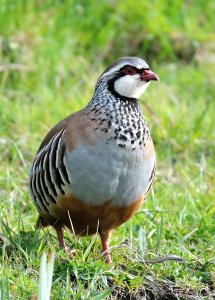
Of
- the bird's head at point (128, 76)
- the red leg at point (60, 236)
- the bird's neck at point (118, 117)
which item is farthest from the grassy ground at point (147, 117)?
the bird's head at point (128, 76)

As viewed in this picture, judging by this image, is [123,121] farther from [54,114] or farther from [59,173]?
[54,114]

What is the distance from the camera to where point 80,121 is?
4.00 meters

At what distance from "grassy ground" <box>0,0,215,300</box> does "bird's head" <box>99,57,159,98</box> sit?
606mm

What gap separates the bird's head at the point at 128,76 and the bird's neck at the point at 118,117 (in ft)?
0.11

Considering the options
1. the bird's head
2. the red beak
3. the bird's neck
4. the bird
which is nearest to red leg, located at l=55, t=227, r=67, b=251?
the bird

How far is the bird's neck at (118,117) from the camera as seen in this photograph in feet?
12.9

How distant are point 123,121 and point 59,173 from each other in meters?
0.36

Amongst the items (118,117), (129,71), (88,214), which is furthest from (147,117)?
(88,214)

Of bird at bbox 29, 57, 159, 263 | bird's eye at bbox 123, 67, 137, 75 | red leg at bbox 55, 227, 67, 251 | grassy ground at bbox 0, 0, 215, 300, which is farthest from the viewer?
bird's eye at bbox 123, 67, 137, 75

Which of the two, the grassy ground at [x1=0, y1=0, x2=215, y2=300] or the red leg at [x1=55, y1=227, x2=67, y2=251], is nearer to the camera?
the grassy ground at [x1=0, y1=0, x2=215, y2=300]

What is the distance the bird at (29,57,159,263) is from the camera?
386cm

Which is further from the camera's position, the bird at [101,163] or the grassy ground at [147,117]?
the bird at [101,163]

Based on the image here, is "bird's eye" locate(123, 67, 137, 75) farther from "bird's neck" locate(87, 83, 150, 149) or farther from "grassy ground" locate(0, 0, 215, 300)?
"grassy ground" locate(0, 0, 215, 300)

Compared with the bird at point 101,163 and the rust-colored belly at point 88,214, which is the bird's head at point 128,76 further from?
the rust-colored belly at point 88,214
